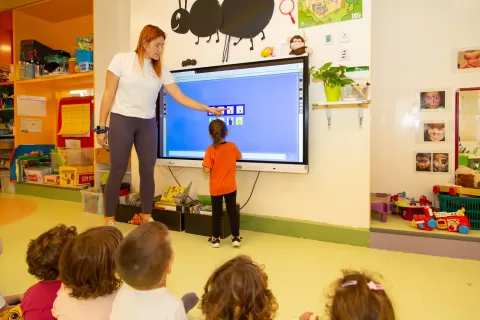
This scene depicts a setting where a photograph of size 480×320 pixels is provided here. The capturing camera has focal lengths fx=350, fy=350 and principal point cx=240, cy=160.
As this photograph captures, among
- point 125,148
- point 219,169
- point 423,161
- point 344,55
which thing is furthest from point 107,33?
point 423,161

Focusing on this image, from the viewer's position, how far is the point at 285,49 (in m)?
2.44

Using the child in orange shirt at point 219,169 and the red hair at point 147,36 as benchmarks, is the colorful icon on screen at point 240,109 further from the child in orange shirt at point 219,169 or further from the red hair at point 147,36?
the red hair at point 147,36

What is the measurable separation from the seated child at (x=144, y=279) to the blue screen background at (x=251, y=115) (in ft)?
5.25

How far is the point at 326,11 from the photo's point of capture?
231cm

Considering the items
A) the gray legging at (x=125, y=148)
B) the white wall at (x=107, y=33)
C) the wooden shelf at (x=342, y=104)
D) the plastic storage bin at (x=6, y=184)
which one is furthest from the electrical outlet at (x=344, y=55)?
the plastic storage bin at (x=6, y=184)

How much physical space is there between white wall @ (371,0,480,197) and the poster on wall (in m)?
0.03

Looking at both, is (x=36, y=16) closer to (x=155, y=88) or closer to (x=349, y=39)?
(x=155, y=88)

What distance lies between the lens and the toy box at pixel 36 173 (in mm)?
4031

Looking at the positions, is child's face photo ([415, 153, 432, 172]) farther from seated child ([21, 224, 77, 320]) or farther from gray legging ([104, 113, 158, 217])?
seated child ([21, 224, 77, 320])

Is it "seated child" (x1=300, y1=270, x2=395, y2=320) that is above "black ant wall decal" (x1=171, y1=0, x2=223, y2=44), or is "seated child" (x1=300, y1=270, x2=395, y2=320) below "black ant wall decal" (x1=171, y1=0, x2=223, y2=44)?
below

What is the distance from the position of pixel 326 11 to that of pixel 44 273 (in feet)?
7.09

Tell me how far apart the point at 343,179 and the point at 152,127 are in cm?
130

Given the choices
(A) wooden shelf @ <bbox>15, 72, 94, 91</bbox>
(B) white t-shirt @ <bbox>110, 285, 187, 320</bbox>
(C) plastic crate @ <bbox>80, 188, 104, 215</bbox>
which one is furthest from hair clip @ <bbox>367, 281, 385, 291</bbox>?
(A) wooden shelf @ <bbox>15, 72, 94, 91</bbox>

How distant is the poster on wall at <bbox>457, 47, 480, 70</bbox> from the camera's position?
232cm
